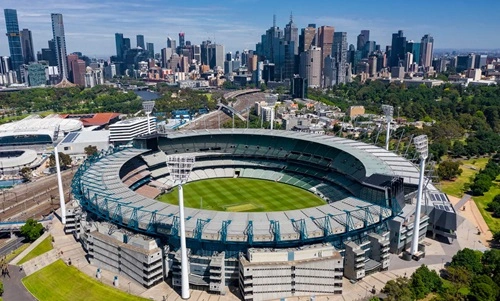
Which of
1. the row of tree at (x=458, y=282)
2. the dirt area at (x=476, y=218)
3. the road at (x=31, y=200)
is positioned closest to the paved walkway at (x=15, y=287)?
the road at (x=31, y=200)

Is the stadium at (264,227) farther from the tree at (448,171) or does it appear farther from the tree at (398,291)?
the tree at (448,171)

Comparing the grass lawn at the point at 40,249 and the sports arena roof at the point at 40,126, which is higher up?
the sports arena roof at the point at 40,126

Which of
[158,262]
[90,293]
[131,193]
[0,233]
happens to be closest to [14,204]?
[0,233]

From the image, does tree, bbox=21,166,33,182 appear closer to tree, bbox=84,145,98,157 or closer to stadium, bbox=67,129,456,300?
tree, bbox=84,145,98,157

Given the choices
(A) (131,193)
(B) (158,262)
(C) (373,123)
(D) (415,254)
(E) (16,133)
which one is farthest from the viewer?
(C) (373,123)

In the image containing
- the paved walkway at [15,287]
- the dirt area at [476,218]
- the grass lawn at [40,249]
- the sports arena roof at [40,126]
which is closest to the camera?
the paved walkway at [15,287]

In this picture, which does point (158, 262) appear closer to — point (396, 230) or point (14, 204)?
point (396, 230)

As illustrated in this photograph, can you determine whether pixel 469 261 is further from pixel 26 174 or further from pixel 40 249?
pixel 26 174
